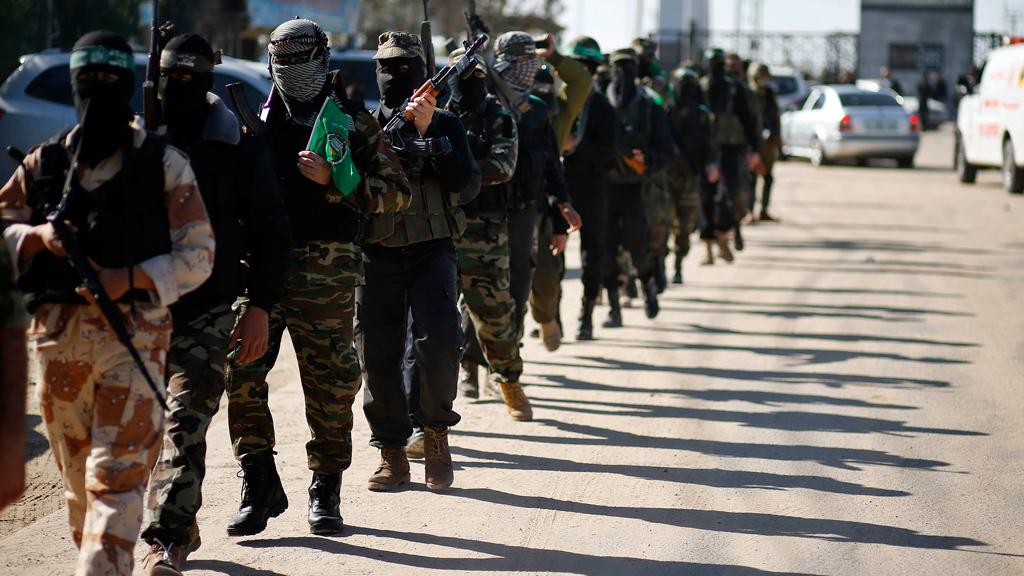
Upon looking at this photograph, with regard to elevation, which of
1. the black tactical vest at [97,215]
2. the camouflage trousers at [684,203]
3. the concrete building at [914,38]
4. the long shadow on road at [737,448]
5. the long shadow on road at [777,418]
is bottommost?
the long shadow on road at [777,418]

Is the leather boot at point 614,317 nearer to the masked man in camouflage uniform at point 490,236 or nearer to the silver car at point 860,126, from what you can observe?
the masked man in camouflage uniform at point 490,236

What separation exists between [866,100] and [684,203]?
52.5 ft

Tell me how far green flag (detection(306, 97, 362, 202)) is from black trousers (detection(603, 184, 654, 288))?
15.4 ft

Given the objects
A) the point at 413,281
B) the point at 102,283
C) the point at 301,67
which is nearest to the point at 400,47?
the point at 301,67

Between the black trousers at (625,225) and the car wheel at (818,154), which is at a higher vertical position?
the black trousers at (625,225)

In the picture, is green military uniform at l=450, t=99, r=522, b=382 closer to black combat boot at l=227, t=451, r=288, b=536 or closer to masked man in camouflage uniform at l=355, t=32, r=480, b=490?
masked man in camouflage uniform at l=355, t=32, r=480, b=490


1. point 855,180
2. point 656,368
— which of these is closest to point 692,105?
point 656,368

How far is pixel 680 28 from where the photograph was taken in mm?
51906

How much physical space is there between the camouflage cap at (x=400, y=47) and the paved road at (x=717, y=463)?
1958 mm

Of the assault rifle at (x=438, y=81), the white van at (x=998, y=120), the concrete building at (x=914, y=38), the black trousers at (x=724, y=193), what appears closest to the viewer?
the assault rifle at (x=438, y=81)

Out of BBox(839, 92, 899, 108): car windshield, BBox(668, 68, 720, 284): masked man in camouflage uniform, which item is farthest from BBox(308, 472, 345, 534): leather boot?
BBox(839, 92, 899, 108): car windshield

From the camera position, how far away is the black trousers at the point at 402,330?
202 inches

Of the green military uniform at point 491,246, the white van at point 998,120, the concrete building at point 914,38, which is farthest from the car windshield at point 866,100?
the concrete building at point 914,38

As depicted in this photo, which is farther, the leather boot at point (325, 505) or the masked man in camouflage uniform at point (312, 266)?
the leather boot at point (325, 505)
